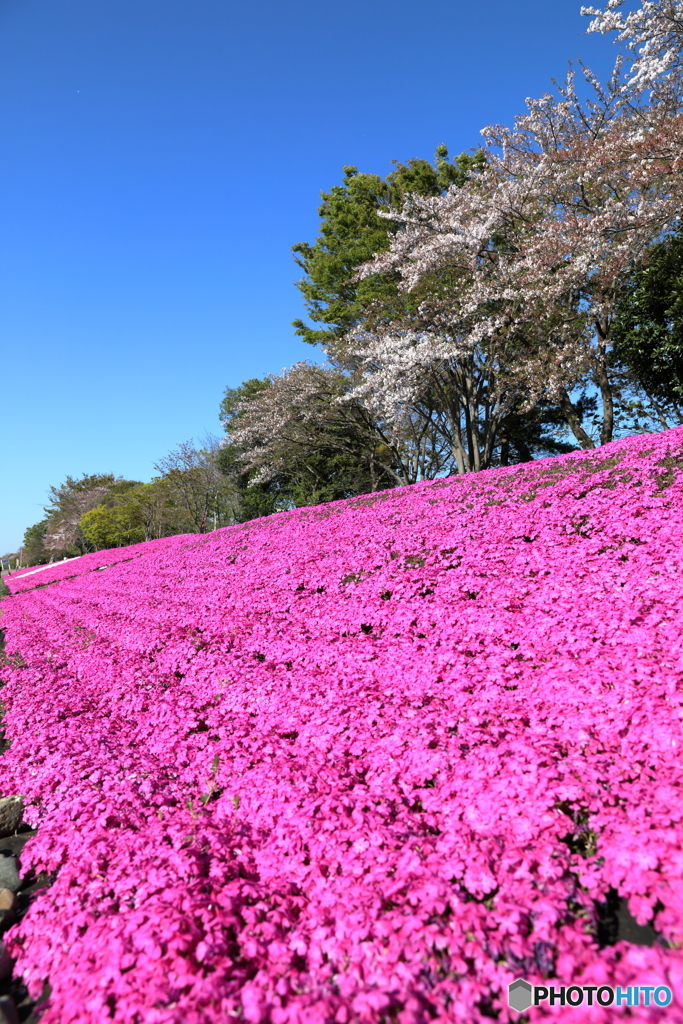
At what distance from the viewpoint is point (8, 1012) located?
254 centimetres

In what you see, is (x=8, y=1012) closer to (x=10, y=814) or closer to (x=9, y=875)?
(x=9, y=875)

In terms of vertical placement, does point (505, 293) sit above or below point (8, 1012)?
above

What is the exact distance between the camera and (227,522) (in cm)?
3428

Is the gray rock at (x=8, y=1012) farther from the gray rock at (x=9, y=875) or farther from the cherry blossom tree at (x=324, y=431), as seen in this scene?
the cherry blossom tree at (x=324, y=431)

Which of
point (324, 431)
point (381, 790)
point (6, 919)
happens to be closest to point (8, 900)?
point (6, 919)

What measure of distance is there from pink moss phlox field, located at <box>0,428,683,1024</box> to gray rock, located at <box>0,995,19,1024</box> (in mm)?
119

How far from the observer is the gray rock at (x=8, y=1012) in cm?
250

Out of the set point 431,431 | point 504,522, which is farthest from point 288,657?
point 431,431

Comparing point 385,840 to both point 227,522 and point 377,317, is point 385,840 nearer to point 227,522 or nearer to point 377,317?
point 377,317

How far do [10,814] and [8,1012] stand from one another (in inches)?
81.0

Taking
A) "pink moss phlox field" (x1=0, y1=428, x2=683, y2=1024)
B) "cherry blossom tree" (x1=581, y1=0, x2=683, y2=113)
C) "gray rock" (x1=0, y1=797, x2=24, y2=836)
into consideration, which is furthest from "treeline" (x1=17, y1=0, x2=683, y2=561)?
"gray rock" (x1=0, y1=797, x2=24, y2=836)

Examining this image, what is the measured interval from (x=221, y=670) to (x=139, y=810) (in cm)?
221

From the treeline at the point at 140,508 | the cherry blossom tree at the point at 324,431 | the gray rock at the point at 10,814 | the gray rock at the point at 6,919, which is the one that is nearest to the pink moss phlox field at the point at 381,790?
the gray rock at the point at 6,919

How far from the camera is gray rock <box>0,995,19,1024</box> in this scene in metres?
2.50
